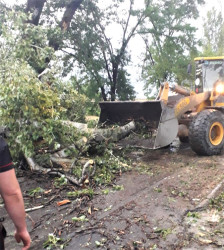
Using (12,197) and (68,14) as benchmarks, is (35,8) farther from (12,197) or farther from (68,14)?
(12,197)

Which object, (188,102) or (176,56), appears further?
(176,56)

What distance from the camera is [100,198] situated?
13.8 feet

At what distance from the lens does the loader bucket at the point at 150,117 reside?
19.5 ft

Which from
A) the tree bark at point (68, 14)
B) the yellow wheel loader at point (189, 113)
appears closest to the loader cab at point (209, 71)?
the yellow wheel loader at point (189, 113)

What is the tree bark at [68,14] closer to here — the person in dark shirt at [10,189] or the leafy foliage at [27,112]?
the leafy foliage at [27,112]

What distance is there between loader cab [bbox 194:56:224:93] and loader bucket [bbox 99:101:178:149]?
2.14m

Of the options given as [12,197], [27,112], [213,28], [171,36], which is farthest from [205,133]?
[213,28]

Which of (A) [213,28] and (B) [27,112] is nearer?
(B) [27,112]

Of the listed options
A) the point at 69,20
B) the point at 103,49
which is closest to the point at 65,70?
the point at 103,49

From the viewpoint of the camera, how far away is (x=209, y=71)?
305 inches

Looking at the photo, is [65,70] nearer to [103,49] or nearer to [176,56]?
[103,49]

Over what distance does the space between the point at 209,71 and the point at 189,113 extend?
4.67 ft

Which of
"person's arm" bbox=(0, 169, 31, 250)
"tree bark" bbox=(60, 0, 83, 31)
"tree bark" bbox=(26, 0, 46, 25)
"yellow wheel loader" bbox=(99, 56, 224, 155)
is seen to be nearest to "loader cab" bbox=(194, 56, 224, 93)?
"yellow wheel loader" bbox=(99, 56, 224, 155)

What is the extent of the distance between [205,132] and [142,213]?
3.18 m
